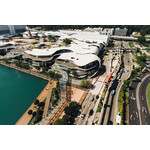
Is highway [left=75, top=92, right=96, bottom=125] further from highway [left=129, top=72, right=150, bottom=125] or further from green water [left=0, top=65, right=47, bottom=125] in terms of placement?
green water [left=0, top=65, right=47, bottom=125]

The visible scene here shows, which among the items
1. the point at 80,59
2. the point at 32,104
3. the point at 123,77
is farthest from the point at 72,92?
the point at 123,77

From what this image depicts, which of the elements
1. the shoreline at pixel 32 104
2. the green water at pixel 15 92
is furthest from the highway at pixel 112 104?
the green water at pixel 15 92

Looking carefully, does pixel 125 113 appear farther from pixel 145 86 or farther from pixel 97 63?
pixel 97 63

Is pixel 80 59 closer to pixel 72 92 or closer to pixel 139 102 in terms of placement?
pixel 72 92

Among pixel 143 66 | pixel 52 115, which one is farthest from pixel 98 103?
pixel 143 66

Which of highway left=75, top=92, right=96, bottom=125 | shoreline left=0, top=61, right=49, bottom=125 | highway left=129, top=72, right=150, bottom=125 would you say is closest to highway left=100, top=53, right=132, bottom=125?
highway left=75, top=92, right=96, bottom=125
